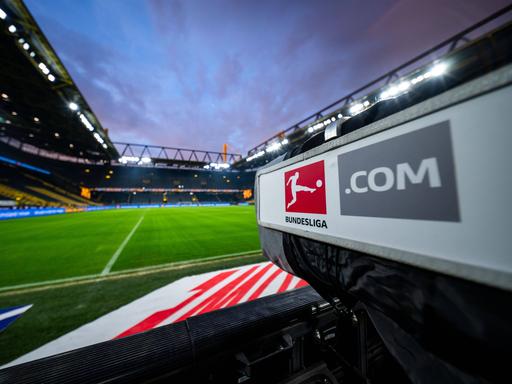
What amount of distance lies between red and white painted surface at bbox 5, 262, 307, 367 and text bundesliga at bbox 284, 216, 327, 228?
6.16ft

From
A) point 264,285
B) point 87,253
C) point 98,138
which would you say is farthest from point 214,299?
point 98,138

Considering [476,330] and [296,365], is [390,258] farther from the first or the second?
[296,365]

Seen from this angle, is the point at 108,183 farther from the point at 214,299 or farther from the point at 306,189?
the point at 306,189

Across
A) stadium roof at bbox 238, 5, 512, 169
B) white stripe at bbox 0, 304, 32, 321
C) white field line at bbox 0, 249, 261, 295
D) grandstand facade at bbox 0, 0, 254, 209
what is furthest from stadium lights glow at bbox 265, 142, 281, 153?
white stripe at bbox 0, 304, 32, 321

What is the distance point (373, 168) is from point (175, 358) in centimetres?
98

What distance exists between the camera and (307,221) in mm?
711

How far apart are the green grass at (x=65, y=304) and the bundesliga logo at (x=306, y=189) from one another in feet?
7.99

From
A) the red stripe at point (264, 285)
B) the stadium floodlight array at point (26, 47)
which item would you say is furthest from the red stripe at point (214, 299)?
the stadium floodlight array at point (26, 47)

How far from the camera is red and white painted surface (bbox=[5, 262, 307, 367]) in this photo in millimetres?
1690

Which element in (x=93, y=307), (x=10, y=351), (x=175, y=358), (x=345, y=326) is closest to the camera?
(x=175, y=358)

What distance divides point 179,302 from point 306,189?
2.33m

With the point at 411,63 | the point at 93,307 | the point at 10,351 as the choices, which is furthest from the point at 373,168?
the point at 411,63

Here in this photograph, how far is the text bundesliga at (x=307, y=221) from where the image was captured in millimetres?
651

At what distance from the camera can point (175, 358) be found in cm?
76
